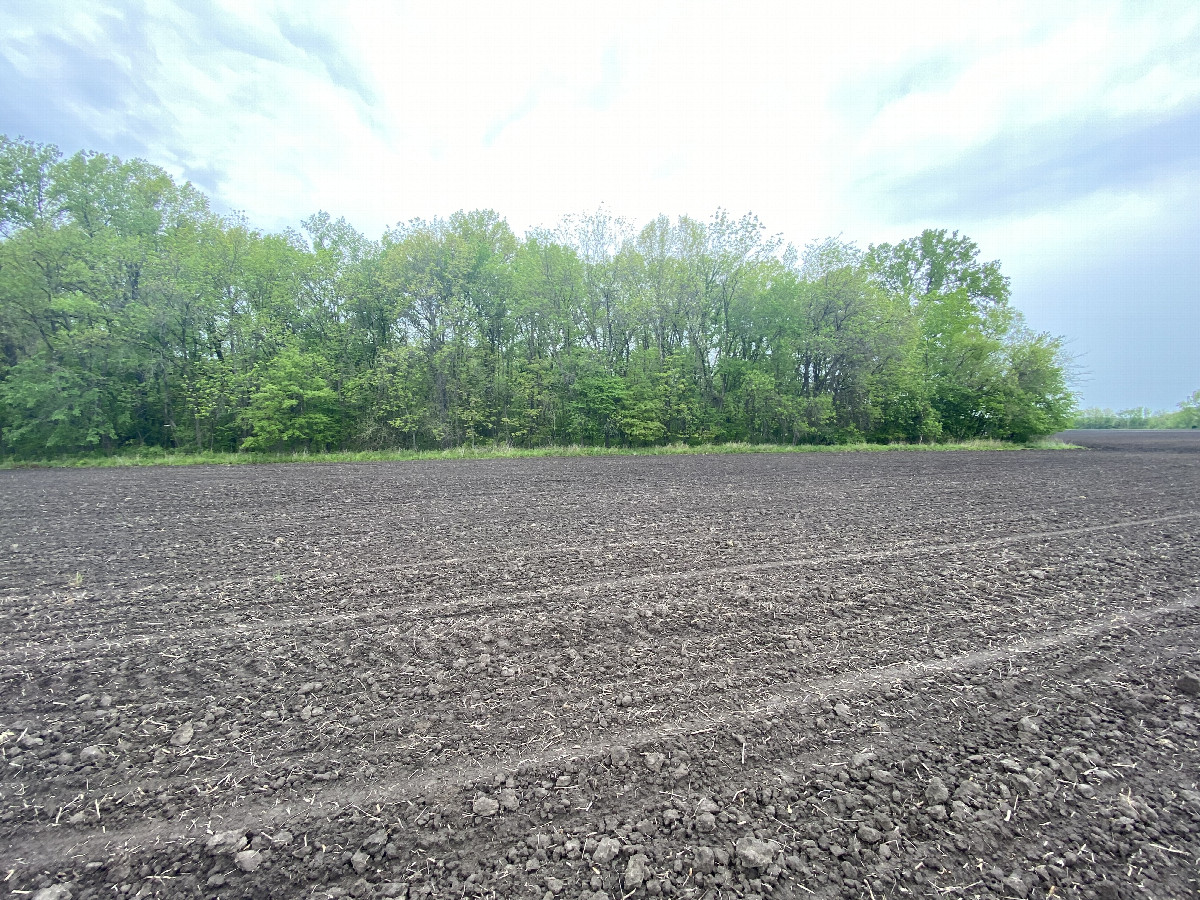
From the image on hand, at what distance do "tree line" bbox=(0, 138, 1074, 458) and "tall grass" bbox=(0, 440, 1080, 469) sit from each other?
141cm

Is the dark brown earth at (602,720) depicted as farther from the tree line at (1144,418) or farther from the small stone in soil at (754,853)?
the tree line at (1144,418)

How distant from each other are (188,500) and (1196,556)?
18.6 m

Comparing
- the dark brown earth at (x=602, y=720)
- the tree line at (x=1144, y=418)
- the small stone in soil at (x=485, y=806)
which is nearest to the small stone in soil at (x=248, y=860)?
the dark brown earth at (x=602, y=720)

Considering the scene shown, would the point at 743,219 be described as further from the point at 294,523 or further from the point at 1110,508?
the point at 294,523

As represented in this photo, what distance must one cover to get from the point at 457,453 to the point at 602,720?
22900 millimetres

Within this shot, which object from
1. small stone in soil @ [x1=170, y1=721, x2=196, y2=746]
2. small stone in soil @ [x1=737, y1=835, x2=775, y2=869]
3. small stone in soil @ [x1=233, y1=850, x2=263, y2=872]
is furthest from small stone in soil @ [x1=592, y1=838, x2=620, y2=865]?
small stone in soil @ [x1=170, y1=721, x2=196, y2=746]

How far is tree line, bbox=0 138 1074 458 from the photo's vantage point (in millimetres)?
22109

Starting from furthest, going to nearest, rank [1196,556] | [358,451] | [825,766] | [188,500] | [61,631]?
[358,451] → [188,500] → [1196,556] → [61,631] → [825,766]

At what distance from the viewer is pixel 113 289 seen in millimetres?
21984

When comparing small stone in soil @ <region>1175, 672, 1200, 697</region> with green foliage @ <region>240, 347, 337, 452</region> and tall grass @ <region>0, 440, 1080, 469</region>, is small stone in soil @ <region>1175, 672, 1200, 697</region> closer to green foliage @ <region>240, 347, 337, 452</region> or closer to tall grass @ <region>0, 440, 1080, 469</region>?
tall grass @ <region>0, 440, 1080, 469</region>

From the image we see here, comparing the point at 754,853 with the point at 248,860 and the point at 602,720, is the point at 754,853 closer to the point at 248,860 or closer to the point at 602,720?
the point at 602,720

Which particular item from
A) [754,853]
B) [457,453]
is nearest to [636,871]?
[754,853]

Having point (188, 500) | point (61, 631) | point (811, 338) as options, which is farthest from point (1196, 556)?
point (811, 338)

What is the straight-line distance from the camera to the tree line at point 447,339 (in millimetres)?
22109
